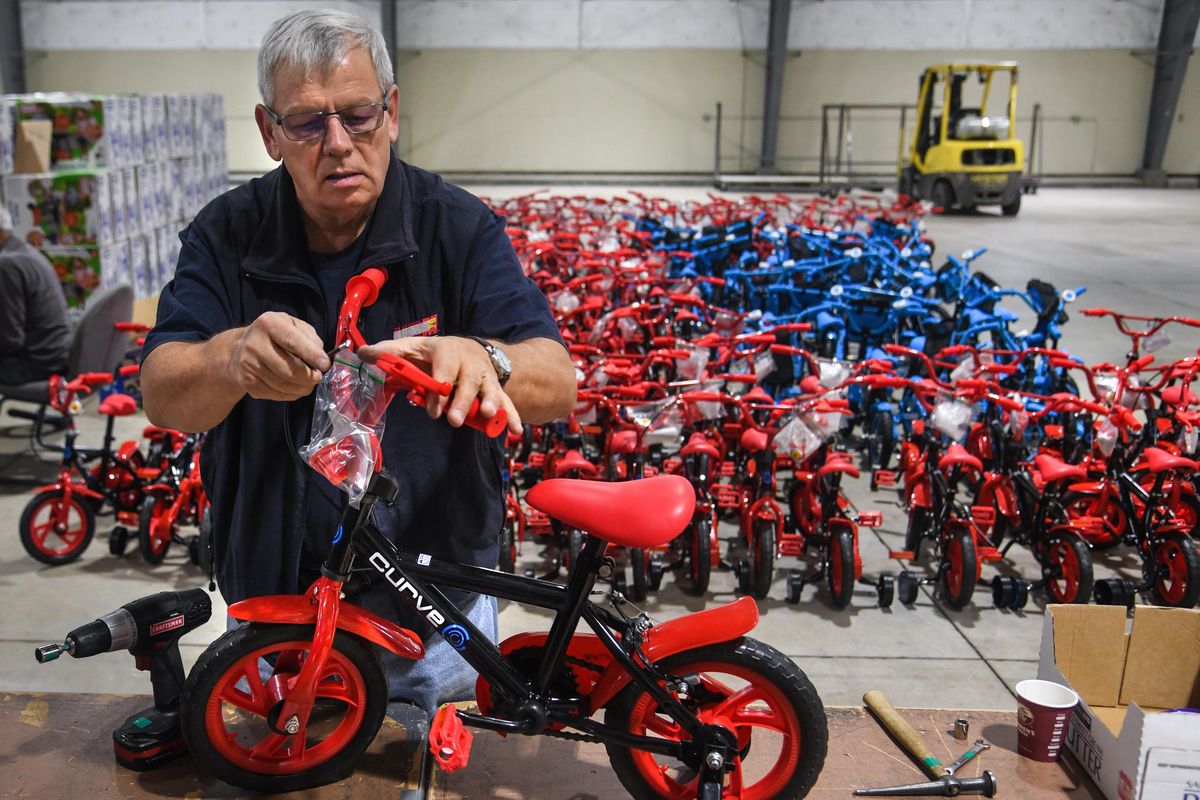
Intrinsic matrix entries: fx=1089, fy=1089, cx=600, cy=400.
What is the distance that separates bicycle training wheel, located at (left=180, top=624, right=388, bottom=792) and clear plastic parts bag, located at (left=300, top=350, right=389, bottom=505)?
13.9 inches

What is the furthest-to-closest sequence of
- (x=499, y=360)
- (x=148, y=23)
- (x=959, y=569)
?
1. (x=148, y=23)
2. (x=959, y=569)
3. (x=499, y=360)

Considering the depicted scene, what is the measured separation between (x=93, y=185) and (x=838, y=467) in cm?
537

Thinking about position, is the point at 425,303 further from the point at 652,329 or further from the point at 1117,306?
the point at 1117,306

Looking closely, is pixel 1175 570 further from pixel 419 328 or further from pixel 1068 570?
pixel 419 328

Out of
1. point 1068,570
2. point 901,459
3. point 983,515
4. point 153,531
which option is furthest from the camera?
point 901,459

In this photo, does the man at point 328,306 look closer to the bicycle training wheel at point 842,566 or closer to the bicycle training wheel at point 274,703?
the bicycle training wheel at point 274,703

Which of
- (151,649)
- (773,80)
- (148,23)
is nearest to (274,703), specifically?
(151,649)

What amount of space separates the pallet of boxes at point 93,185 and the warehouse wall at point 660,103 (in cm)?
1221

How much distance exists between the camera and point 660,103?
21.1 metres

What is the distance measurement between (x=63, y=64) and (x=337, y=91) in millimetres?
21455

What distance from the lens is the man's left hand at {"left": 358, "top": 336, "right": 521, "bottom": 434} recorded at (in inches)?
52.8

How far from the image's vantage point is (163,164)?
28.8 ft

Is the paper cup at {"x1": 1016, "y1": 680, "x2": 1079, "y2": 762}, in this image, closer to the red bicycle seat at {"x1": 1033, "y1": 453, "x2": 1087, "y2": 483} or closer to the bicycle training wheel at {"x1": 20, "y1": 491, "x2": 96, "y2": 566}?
the red bicycle seat at {"x1": 1033, "y1": 453, "x2": 1087, "y2": 483}

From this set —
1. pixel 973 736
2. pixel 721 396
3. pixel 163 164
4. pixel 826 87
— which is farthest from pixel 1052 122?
pixel 973 736
